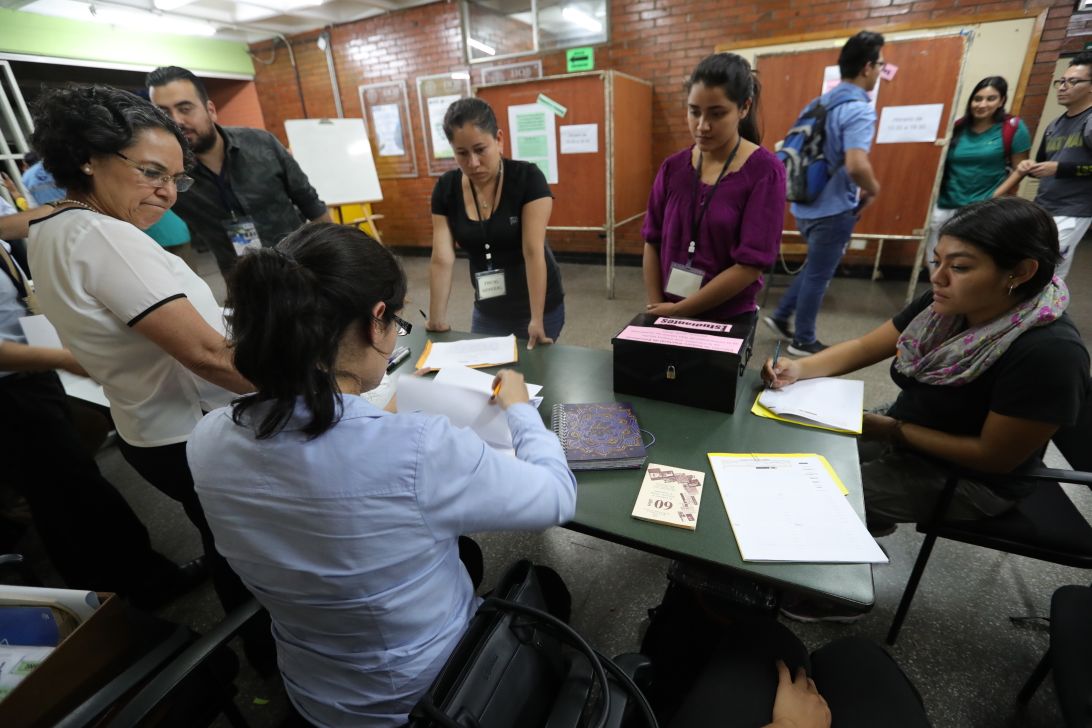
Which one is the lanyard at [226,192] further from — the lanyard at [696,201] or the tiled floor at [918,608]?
the lanyard at [696,201]

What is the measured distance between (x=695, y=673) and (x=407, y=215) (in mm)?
6325

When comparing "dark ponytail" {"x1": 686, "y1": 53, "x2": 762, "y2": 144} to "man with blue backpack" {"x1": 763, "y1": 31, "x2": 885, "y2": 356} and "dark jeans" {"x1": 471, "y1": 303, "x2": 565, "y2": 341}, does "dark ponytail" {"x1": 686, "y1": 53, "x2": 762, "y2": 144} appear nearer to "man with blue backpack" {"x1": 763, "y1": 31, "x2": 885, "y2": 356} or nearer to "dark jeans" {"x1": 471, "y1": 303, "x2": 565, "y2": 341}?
"dark jeans" {"x1": 471, "y1": 303, "x2": 565, "y2": 341}

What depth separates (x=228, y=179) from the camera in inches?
76.0

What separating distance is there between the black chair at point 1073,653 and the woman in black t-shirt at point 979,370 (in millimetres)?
228

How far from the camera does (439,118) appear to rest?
5.76 meters

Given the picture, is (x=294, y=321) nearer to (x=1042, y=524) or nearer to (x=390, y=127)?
(x=1042, y=524)

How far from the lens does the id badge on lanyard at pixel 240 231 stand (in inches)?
77.2

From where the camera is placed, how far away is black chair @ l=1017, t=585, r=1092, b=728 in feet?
2.75

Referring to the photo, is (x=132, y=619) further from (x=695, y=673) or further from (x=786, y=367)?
(x=786, y=367)

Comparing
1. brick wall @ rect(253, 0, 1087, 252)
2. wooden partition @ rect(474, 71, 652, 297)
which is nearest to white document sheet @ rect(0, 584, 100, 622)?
wooden partition @ rect(474, 71, 652, 297)

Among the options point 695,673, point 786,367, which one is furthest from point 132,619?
point 786,367

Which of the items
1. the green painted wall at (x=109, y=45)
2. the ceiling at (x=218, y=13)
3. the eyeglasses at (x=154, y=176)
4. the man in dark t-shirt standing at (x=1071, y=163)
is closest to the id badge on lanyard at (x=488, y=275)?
the eyeglasses at (x=154, y=176)

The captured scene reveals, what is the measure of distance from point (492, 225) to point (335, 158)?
3.92 meters

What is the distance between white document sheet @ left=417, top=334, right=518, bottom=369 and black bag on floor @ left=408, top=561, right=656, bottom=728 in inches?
33.4
